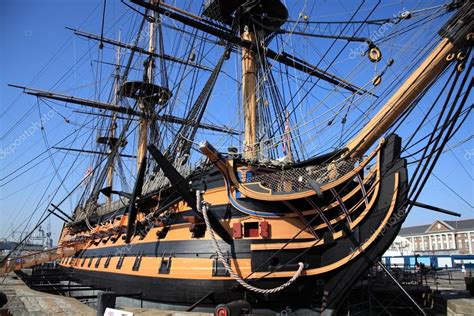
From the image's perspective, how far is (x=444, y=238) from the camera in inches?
2810

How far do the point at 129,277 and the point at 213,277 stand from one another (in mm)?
4890

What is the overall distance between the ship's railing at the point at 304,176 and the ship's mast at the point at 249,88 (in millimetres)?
2327

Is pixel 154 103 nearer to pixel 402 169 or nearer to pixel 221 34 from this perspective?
pixel 221 34

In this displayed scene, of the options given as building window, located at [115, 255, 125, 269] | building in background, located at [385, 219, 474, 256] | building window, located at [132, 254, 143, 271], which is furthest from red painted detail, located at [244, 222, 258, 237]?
building in background, located at [385, 219, 474, 256]

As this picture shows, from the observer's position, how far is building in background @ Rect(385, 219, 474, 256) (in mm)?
66075

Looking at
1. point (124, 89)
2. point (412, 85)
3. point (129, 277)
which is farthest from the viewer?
point (124, 89)

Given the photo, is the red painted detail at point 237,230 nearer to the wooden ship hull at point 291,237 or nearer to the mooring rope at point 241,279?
the wooden ship hull at point 291,237

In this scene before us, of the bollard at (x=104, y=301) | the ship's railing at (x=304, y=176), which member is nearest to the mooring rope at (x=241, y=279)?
the ship's railing at (x=304, y=176)

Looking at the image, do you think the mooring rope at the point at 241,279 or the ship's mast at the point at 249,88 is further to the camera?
the ship's mast at the point at 249,88

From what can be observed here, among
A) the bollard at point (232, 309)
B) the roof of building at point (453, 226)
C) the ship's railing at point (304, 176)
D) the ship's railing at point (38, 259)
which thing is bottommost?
the bollard at point (232, 309)

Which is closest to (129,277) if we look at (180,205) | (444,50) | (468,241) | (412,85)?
(180,205)

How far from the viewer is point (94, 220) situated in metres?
23.3

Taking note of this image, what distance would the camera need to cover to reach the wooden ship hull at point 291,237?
28.6 ft

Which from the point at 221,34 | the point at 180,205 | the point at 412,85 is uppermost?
the point at 221,34
